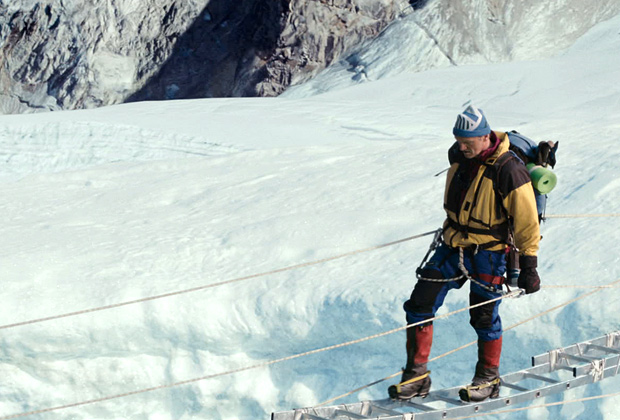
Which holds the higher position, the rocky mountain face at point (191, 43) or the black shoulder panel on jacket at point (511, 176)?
the black shoulder panel on jacket at point (511, 176)

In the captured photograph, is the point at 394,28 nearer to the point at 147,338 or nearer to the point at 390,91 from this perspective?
the point at 390,91

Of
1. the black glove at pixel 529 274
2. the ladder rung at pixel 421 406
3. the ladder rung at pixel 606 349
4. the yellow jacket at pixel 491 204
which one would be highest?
the yellow jacket at pixel 491 204

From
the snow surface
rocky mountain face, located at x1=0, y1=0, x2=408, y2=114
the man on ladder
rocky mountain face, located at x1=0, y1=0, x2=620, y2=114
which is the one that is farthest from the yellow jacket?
rocky mountain face, located at x1=0, y1=0, x2=408, y2=114

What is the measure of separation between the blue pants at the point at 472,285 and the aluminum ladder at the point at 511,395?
35 cm

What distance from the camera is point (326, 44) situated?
53.8ft

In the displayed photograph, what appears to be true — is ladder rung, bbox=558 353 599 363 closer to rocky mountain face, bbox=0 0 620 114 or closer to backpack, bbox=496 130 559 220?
backpack, bbox=496 130 559 220

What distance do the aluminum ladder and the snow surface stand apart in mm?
304

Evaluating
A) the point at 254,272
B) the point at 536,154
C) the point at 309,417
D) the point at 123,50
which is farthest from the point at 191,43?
the point at 309,417

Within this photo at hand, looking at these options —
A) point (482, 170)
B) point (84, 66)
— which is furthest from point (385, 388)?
point (84, 66)

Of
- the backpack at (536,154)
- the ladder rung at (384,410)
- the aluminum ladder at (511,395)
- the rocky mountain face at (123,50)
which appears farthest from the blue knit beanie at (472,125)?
the rocky mountain face at (123,50)

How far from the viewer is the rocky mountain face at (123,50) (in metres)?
17.7

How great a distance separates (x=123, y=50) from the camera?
18.0 m

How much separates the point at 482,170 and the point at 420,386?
125 centimetres

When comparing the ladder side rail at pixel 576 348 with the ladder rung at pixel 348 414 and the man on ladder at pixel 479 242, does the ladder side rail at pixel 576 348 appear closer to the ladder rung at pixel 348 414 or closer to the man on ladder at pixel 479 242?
the man on ladder at pixel 479 242
